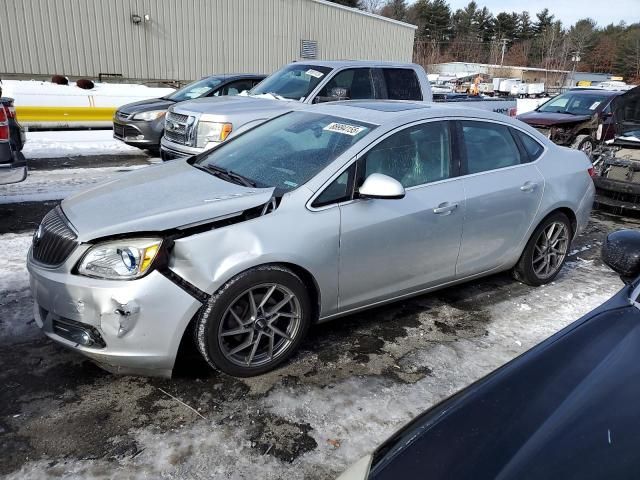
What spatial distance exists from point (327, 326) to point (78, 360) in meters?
1.71

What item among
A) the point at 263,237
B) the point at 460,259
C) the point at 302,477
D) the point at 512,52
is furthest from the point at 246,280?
the point at 512,52

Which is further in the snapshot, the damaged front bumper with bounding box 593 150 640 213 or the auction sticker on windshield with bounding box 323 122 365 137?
the damaged front bumper with bounding box 593 150 640 213

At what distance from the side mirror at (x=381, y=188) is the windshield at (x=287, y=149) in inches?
12.8

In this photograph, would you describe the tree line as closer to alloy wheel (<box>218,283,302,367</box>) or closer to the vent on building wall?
the vent on building wall

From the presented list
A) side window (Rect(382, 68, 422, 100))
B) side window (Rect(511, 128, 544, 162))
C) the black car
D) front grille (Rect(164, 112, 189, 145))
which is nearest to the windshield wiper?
side window (Rect(511, 128, 544, 162))

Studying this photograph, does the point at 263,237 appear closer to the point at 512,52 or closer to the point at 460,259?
the point at 460,259

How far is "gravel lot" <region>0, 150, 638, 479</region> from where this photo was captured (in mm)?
2566

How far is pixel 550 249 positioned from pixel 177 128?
520 centimetres

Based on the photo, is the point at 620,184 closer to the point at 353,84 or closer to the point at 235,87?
the point at 353,84

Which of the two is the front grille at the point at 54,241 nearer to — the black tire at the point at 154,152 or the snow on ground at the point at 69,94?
the black tire at the point at 154,152

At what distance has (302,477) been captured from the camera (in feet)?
8.17

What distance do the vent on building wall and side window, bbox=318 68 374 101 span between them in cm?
1919

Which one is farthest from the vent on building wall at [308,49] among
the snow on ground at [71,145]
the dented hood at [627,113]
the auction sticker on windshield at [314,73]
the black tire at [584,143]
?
the dented hood at [627,113]

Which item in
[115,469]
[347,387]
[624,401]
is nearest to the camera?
[624,401]
